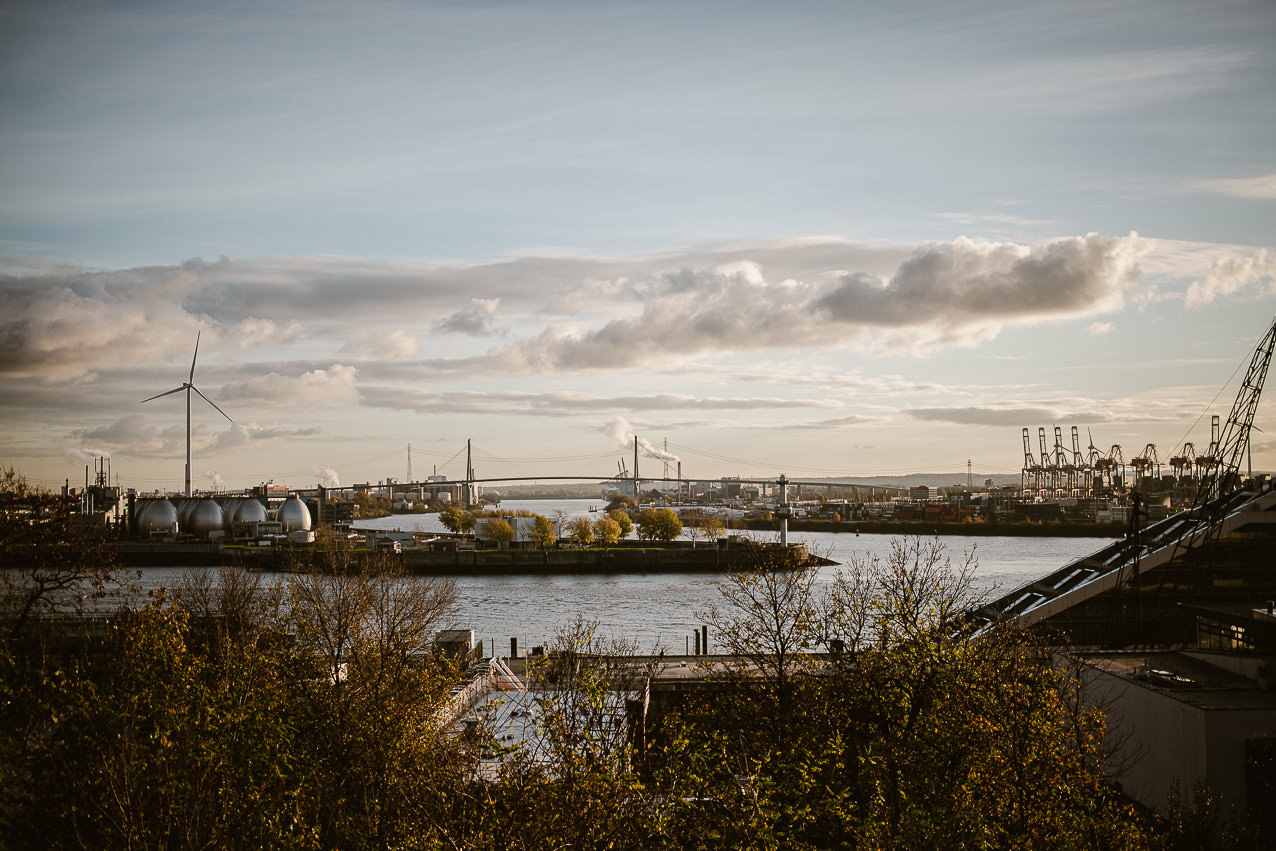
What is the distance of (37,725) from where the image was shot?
5.73 meters

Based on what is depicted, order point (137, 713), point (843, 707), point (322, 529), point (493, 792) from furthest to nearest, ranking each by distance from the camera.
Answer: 1. point (322, 529)
2. point (843, 707)
3. point (137, 713)
4. point (493, 792)

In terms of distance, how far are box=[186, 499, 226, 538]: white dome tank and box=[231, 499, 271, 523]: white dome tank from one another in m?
0.69

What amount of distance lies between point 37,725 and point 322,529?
32.9 metres

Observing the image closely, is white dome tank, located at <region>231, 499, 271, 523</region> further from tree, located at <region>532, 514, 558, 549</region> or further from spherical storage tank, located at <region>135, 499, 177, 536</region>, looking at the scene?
tree, located at <region>532, 514, 558, 549</region>

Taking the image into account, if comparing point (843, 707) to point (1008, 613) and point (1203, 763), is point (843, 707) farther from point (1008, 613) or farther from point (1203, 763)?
point (1008, 613)

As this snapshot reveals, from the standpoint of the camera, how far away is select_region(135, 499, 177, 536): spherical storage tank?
1564 inches

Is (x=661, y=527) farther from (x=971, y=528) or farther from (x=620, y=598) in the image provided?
(x=971, y=528)

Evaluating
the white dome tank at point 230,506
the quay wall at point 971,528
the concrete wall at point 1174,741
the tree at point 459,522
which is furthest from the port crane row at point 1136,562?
the white dome tank at point 230,506

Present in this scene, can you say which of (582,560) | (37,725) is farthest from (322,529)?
(37,725)

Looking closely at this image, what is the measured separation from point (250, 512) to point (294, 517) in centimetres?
202

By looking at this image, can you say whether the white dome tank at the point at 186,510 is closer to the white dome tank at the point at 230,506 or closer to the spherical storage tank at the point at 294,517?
the white dome tank at the point at 230,506

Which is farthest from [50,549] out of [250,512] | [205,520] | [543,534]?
[250,512]

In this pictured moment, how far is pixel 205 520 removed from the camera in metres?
40.6

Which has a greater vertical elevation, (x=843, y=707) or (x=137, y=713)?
(x=137, y=713)
